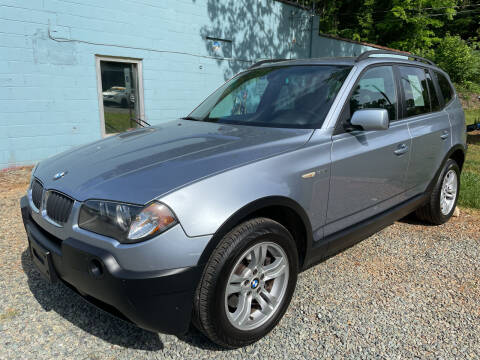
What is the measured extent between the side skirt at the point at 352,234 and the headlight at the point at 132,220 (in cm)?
119

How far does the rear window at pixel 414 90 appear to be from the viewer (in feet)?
12.0

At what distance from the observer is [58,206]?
7.51 feet

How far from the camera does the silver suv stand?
194 cm

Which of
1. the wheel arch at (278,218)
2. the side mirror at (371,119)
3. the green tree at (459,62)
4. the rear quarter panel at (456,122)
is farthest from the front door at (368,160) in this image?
the green tree at (459,62)

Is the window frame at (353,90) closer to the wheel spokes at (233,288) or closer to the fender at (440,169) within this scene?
the fender at (440,169)

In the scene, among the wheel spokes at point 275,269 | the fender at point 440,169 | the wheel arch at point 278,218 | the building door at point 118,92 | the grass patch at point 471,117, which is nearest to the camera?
the wheel arch at point 278,218

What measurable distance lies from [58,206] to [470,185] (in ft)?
19.2

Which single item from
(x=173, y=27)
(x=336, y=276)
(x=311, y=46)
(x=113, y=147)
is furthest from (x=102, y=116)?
(x=311, y=46)

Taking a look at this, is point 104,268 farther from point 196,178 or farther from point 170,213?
point 196,178

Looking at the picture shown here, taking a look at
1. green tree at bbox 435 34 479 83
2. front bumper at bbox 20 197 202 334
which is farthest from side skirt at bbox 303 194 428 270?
green tree at bbox 435 34 479 83

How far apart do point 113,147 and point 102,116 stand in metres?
5.83

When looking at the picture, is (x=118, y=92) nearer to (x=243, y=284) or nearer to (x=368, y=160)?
(x=368, y=160)

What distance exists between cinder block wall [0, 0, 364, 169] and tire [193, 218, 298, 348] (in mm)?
6407

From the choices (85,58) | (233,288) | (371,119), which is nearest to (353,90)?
(371,119)
